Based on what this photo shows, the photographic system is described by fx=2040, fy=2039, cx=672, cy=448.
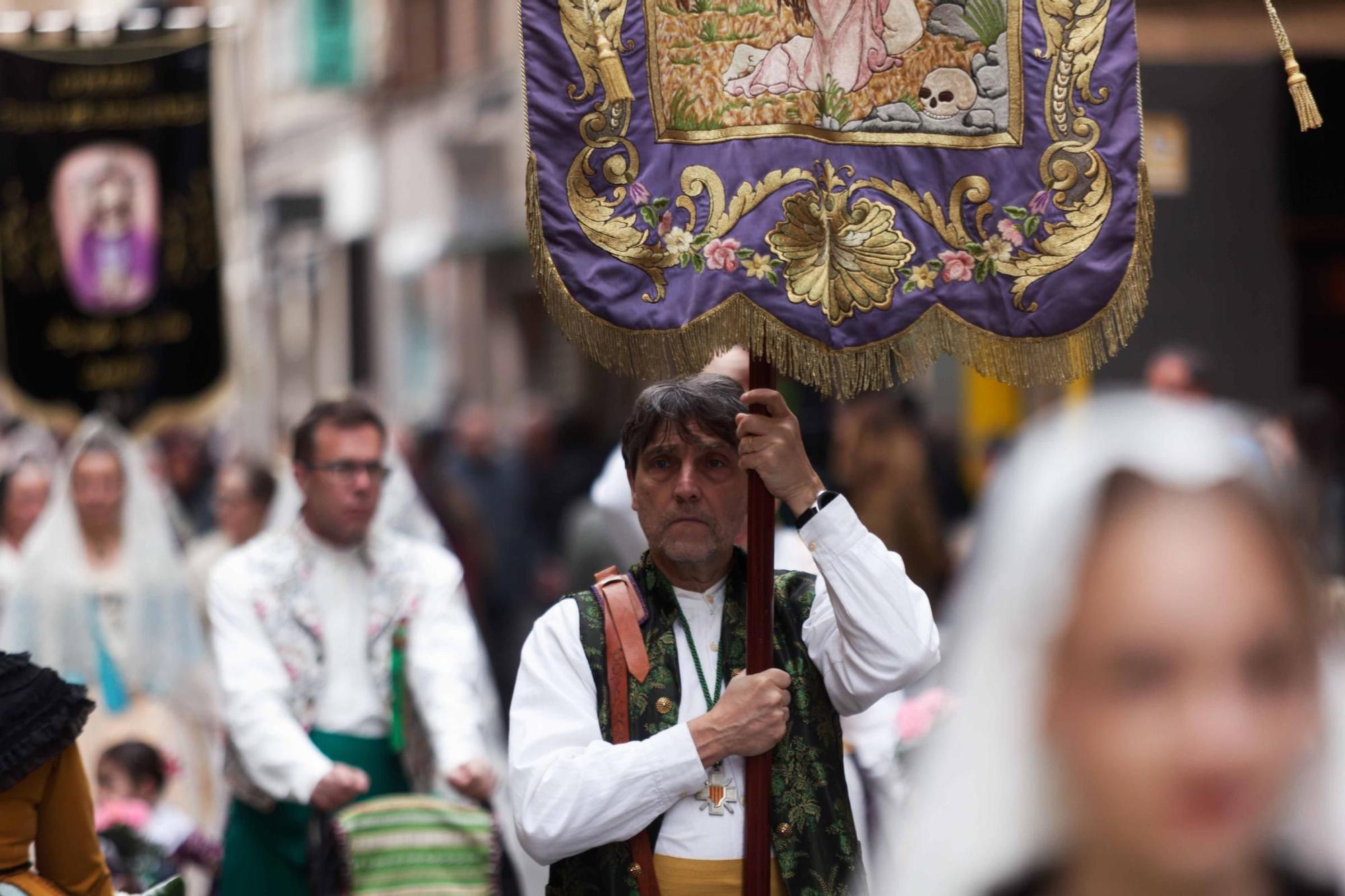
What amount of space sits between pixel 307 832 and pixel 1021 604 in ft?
13.0

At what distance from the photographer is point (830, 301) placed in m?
3.87

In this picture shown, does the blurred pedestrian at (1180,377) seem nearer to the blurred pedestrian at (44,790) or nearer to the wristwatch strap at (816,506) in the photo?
the wristwatch strap at (816,506)

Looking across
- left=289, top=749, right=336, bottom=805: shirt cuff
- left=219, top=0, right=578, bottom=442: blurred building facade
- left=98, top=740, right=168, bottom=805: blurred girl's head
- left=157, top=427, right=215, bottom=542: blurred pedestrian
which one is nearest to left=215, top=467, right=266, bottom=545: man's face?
left=98, top=740, right=168, bottom=805: blurred girl's head

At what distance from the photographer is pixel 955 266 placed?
3.93 m

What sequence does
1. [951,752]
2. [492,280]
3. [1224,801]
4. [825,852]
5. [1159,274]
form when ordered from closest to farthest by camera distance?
[1224,801]
[951,752]
[825,852]
[1159,274]
[492,280]

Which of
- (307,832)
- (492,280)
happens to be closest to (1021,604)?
(307,832)

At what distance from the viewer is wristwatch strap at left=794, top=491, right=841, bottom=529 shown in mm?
3631

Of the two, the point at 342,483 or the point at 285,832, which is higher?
the point at 342,483

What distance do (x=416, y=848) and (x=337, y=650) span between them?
31.3 inches

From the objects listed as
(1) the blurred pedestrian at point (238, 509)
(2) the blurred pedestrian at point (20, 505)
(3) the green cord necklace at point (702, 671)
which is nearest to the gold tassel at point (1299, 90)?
(3) the green cord necklace at point (702, 671)

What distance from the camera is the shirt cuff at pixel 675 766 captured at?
355 centimetres

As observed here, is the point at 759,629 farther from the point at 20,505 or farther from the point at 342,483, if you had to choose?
the point at 20,505

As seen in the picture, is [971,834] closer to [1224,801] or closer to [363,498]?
[1224,801]

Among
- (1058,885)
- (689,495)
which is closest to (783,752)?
(689,495)
